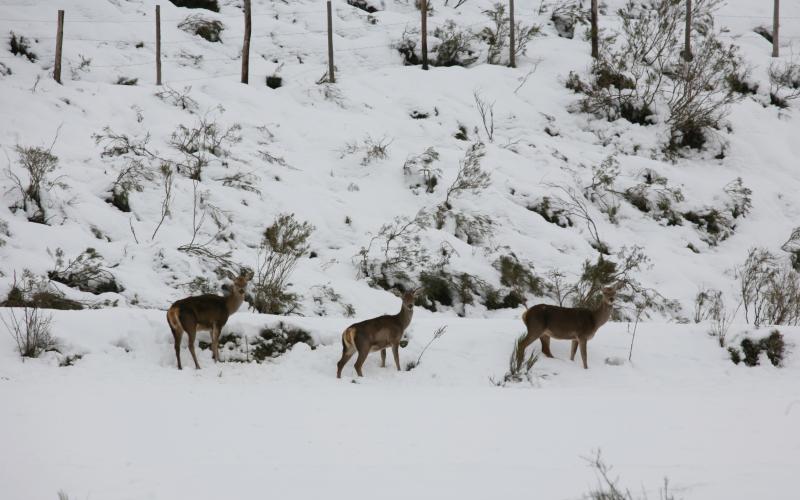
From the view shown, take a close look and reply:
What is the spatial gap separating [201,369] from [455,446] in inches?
152

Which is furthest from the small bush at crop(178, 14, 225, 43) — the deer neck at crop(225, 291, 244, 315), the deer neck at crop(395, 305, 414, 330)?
the deer neck at crop(395, 305, 414, 330)

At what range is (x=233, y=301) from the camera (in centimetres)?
895

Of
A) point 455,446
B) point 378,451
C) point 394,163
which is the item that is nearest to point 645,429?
point 455,446

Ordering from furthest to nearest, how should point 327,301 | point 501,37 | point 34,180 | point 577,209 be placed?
point 501,37 < point 577,209 < point 34,180 < point 327,301

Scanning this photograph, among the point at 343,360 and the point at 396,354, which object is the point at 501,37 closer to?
the point at 396,354

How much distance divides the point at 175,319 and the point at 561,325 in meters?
5.24

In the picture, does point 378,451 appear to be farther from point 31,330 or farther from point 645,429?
point 31,330

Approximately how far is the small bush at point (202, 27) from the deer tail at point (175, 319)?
2194 cm

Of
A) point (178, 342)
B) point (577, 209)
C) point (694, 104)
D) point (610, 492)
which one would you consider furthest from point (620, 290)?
point (694, 104)

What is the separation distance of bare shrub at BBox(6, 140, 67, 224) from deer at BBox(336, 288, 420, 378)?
8605 millimetres

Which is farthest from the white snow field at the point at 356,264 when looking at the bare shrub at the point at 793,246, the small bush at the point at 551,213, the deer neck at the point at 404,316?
the deer neck at the point at 404,316

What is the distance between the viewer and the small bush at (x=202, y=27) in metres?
27.4

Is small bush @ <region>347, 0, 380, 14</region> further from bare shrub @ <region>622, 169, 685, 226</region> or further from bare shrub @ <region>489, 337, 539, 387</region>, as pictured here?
bare shrub @ <region>489, 337, 539, 387</region>

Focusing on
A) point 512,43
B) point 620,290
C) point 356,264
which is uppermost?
point 512,43
